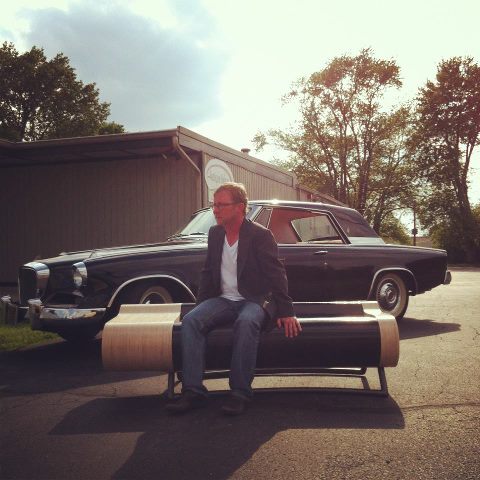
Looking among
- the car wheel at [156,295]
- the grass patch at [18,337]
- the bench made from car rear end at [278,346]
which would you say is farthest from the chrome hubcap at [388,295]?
the grass patch at [18,337]

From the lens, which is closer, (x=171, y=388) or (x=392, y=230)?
(x=171, y=388)

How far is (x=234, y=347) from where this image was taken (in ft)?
11.7

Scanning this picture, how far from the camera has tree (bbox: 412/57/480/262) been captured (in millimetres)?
39438

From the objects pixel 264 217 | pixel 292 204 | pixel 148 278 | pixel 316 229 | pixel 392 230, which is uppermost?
pixel 392 230

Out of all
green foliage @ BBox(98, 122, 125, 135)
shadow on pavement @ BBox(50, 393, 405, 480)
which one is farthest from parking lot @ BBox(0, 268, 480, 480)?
green foliage @ BBox(98, 122, 125, 135)

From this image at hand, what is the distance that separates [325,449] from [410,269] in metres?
4.87

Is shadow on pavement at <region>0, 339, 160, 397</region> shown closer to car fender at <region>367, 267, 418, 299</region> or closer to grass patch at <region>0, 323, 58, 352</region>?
grass patch at <region>0, 323, 58, 352</region>

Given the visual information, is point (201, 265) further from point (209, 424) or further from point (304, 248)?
point (209, 424)

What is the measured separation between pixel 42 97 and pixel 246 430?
34198 millimetres

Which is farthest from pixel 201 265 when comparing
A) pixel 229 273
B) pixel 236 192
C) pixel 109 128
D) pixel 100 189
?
pixel 109 128

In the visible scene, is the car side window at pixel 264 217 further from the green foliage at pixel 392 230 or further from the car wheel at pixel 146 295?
the green foliage at pixel 392 230

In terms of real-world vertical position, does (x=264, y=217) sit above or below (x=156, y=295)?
above

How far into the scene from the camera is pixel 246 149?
57.6 ft

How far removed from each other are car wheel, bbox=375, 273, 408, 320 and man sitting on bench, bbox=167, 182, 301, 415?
3.68m
